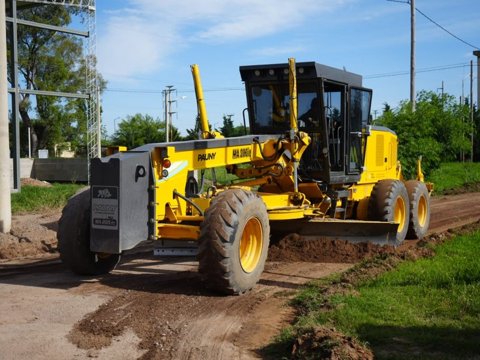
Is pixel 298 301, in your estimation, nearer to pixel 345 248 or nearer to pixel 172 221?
pixel 172 221

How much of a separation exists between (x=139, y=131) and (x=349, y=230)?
6152 cm

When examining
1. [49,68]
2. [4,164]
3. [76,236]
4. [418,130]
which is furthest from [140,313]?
[49,68]

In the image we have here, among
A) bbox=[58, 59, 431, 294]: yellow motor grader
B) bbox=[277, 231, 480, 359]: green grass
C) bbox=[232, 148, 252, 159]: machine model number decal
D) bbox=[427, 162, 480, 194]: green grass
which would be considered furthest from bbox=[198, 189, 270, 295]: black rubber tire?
bbox=[427, 162, 480, 194]: green grass

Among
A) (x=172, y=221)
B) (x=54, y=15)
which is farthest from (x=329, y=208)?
(x=54, y=15)

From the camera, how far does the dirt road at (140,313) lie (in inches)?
214

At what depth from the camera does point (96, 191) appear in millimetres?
7094

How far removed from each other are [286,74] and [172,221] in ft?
12.1

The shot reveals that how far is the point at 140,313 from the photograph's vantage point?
257 inches

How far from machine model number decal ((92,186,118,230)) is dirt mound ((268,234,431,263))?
11.5 ft

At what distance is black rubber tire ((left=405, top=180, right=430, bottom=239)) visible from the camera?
11.9m

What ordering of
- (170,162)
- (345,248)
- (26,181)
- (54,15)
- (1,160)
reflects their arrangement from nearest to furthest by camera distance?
1. (170,162)
2. (345,248)
3. (1,160)
4. (26,181)
5. (54,15)

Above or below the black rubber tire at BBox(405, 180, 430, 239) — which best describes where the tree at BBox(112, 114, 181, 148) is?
above

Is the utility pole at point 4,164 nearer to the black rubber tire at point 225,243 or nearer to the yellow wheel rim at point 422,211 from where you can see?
the black rubber tire at point 225,243

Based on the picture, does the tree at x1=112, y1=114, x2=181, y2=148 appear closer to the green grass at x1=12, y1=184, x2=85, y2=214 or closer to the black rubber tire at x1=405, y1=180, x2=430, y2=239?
the green grass at x1=12, y1=184, x2=85, y2=214
